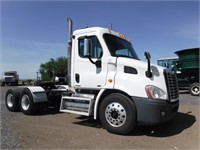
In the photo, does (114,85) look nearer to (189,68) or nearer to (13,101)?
(13,101)

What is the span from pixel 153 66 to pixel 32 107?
4.61m

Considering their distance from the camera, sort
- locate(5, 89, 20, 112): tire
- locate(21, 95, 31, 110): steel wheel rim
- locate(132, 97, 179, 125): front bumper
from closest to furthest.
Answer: locate(132, 97, 179, 125): front bumper
locate(21, 95, 31, 110): steel wheel rim
locate(5, 89, 20, 112): tire

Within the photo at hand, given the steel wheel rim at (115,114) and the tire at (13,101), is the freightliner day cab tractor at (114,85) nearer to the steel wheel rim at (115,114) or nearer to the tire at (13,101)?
the steel wheel rim at (115,114)

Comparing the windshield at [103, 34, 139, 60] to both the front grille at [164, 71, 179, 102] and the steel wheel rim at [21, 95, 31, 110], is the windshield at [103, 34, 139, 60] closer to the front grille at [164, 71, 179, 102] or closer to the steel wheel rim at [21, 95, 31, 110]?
the front grille at [164, 71, 179, 102]

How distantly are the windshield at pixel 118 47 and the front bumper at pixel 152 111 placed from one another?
1.63 metres

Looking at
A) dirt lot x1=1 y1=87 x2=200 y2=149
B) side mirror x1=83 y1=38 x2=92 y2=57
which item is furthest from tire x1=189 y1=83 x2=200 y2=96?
side mirror x1=83 y1=38 x2=92 y2=57

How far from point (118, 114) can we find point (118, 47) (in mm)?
2090

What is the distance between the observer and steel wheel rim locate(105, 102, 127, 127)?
5.11 m

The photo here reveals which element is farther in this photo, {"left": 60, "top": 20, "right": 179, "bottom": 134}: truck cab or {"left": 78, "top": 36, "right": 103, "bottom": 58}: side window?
{"left": 78, "top": 36, "right": 103, "bottom": 58}: side window

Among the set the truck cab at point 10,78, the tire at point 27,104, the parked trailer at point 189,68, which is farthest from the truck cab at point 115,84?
the truck cab at point 10,78

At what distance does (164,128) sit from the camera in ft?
19.2

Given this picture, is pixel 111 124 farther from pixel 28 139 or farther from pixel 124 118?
pixel 28 139

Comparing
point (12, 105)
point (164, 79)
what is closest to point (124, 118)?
point (164, 79)

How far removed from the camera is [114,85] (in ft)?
17.7
